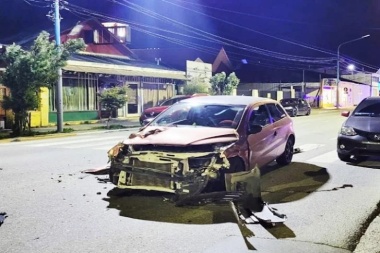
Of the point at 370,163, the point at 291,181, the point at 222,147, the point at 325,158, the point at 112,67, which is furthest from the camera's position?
the point at 112,67

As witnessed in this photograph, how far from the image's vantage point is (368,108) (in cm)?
1155

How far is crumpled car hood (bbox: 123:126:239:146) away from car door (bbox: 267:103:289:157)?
6.93 ft

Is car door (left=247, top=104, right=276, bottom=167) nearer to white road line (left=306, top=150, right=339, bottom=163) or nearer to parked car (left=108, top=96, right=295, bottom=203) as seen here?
parked car (left=108, top=96, right=295, bottom=203)

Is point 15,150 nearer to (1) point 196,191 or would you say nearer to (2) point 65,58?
(2) point 65,58

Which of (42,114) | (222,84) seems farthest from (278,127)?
(222,84)

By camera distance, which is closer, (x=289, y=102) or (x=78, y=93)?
(x=78, y=93)

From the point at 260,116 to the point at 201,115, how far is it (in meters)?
1.28

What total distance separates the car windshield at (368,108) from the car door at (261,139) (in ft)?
11.1

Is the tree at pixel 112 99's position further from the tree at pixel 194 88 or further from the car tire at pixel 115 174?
the car tire at pixel 115 174

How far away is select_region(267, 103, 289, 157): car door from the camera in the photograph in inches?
369

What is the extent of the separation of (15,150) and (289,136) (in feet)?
27.0

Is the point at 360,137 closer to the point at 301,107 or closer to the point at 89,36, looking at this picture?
the point at 89,36

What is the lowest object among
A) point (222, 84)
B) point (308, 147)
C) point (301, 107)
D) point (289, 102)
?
point (308, 147)

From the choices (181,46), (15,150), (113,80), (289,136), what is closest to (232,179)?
(289,136)
